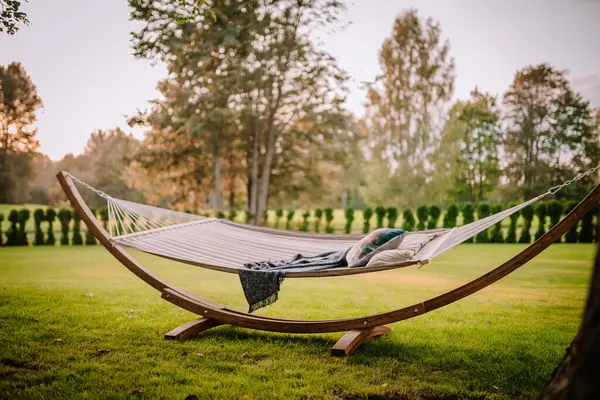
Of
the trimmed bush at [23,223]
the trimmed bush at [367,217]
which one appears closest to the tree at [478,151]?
the trimmed bush at [367,217]

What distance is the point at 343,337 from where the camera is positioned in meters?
2.51

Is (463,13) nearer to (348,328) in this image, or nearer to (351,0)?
(351,0)

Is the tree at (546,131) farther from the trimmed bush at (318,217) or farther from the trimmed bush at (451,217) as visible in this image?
the trimmed bush at (318,217)

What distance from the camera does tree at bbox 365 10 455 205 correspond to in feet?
45.8

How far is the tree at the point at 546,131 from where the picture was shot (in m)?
12.4

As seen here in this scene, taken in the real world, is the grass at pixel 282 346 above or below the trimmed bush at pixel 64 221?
below

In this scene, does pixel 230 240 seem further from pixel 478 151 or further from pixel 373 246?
pixel 478 151

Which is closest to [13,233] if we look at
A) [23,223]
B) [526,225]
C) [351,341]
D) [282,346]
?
[23,223]

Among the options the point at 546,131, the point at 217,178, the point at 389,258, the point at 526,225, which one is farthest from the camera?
the point at 546,131

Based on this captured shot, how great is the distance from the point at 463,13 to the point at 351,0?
2.56 m

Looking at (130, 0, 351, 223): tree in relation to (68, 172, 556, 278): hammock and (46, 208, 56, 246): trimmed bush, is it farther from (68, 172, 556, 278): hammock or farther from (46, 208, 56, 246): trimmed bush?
(68, 172, 556, 278): hammock

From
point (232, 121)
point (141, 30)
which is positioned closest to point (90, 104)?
point (141, 30)

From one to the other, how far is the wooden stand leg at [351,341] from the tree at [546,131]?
11.9 metres

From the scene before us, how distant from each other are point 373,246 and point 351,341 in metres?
0.52
